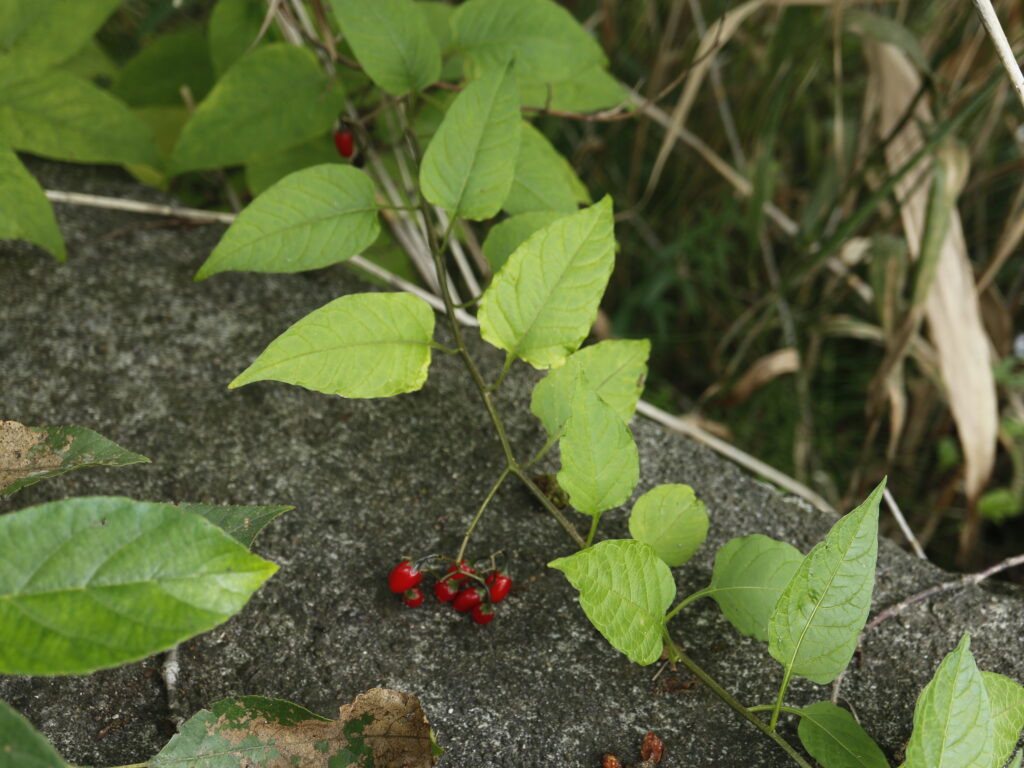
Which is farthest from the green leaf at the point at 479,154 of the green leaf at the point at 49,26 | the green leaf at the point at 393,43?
the green leaf at the point at 49,26

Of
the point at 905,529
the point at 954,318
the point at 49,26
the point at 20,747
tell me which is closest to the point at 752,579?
the point at 905,529

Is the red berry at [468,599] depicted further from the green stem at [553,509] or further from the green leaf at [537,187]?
the green leaf at [537,187]

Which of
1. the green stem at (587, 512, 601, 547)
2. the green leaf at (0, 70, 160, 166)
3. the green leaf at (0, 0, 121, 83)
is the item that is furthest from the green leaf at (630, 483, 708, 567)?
the green leaf at (0, 0, 121, 83)

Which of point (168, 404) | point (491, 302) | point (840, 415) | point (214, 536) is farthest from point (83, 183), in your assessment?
point (840, 415)

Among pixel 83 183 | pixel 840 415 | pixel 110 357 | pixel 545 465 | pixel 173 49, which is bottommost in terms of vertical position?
pixel 840 415

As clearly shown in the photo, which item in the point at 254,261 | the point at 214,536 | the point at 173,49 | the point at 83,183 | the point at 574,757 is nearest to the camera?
the point at 214,536

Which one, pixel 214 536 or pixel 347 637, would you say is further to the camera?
pixel 347 637

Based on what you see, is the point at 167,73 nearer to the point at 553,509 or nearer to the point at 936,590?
the point at 553,509

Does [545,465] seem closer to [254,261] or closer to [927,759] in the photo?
[254,261]
